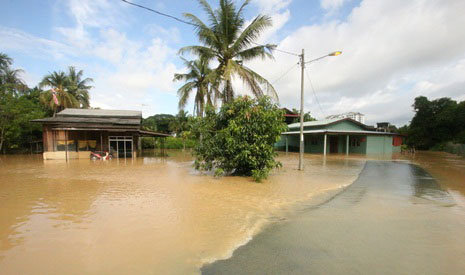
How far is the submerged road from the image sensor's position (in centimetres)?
311

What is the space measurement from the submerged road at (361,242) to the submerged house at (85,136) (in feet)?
57.1

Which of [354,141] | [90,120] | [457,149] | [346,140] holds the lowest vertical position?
[457,149]

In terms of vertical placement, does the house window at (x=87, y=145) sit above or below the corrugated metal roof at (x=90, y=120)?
below

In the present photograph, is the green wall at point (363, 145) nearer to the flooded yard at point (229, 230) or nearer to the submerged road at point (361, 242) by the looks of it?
the flooded yard at point (229, 230)

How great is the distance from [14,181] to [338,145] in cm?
2885

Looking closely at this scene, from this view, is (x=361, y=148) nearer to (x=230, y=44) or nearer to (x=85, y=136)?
(x=230, y=44)

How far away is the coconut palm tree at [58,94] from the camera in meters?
26.5

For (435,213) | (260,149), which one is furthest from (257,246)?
(260,149)

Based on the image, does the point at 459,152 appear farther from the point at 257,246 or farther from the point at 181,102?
the point at 257,246

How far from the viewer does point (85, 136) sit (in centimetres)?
1909

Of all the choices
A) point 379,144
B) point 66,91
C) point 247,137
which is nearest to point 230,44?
point 247,137

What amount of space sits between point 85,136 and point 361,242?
21.7 m

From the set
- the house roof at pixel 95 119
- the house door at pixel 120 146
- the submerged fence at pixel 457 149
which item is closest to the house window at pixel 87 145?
the house door at pixel 120 146

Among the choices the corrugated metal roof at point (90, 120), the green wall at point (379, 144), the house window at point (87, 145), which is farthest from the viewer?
the green wall at point (379, 144)
